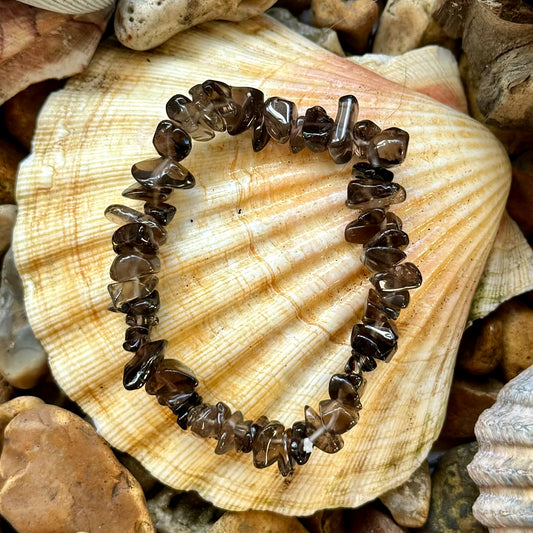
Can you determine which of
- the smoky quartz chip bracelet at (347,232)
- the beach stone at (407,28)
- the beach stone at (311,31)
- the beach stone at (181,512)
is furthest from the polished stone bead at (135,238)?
the beach stone at (407,28)

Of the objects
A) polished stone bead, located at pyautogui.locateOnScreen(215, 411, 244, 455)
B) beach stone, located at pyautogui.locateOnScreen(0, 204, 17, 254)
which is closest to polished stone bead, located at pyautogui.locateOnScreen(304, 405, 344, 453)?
polished stone bead, located at pyautogui.locateOnScreen(215, 411, 244, 455)

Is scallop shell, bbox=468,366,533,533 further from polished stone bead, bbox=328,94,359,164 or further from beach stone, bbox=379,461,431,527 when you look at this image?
polished stone bead, bbox=328,94,359,164

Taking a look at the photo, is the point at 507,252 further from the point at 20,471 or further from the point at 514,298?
the point at 20,471

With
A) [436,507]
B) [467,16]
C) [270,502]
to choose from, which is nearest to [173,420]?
[270,502]

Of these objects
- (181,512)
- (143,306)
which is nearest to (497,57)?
(143,306)

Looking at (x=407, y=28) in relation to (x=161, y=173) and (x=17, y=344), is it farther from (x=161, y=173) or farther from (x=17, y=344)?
(x=17, y=344)
